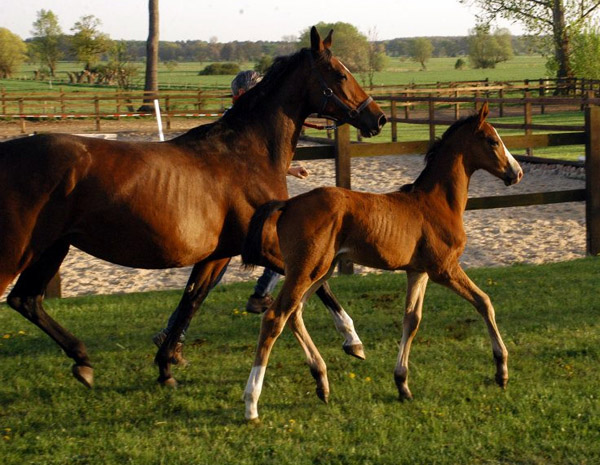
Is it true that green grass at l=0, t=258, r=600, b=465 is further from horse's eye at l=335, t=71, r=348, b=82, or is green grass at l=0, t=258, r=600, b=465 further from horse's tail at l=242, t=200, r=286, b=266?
horse's eye at l=335, t=71, r=348, b=82

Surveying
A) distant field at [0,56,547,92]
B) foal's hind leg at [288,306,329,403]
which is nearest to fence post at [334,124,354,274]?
foal's hind leg at [288,306,329,403]

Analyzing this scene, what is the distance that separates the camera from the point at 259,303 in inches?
276

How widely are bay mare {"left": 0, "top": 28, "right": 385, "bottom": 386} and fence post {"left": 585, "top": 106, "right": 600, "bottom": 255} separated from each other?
469cm

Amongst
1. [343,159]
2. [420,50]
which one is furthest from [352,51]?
[343,159]

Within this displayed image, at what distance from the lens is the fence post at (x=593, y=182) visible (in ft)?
32.3

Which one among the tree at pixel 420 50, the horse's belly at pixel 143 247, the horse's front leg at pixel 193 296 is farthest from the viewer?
the tree at pixel 420 50

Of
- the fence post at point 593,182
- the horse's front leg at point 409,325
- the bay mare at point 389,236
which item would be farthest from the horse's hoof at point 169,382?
the fence post at point 593,182

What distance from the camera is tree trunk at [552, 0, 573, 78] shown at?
4128 centimetres

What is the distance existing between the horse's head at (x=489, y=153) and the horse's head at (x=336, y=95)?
0.72m

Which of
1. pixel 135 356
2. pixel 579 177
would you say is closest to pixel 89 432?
pixel 135 356

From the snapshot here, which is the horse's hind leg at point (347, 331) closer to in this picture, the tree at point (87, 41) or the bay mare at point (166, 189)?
the bay mare at point (166, 189)

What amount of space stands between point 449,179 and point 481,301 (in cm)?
80

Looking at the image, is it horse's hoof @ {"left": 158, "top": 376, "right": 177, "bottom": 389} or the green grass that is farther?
horse's hoof @ {"left": 158, "top": 376, "right": 177, "bottom": 389}

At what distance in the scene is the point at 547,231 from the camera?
38.5ft
